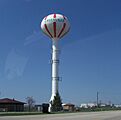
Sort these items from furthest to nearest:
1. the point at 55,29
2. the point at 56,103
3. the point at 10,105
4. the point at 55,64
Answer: the point at 10,105
the point at 56,103
the point at 55,64
the point at 55,29

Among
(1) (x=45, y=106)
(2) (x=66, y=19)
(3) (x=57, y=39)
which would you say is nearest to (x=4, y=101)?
(3) (x=57, y=39)

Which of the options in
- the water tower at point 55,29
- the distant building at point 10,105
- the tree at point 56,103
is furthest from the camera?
the distant building at point 10,105

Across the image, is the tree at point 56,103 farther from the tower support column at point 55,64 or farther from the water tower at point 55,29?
the water tower at point 55,29

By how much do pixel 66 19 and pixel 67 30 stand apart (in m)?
2.89

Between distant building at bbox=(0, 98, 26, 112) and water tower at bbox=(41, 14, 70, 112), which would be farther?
distant building at bbox=(0, 98, 26, 112)

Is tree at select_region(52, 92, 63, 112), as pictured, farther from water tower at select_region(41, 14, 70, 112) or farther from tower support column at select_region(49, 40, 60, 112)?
water tower at select_region(41, 14, 70, 112)

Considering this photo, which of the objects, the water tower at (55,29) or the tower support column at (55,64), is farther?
the tower support column at (55,64)

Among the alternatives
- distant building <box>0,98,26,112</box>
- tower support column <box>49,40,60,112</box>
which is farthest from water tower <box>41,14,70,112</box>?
distant building <box>0,98,26,112</box>

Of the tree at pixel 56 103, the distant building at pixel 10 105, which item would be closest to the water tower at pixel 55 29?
the tree at pixel 56 103

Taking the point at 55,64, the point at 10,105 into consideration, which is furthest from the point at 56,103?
the point at 10,105

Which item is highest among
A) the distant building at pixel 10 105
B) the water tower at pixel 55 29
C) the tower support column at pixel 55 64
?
the water tower at pixel 55 29

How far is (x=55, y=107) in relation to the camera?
9212 centimetres

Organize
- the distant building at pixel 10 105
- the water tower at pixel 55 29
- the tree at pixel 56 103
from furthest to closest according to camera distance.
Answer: the distant building at pixel 10 105, the tree at pixel 56 103, the water tower at pixel 55 29

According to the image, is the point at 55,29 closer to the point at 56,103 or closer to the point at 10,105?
the point at 56,103
